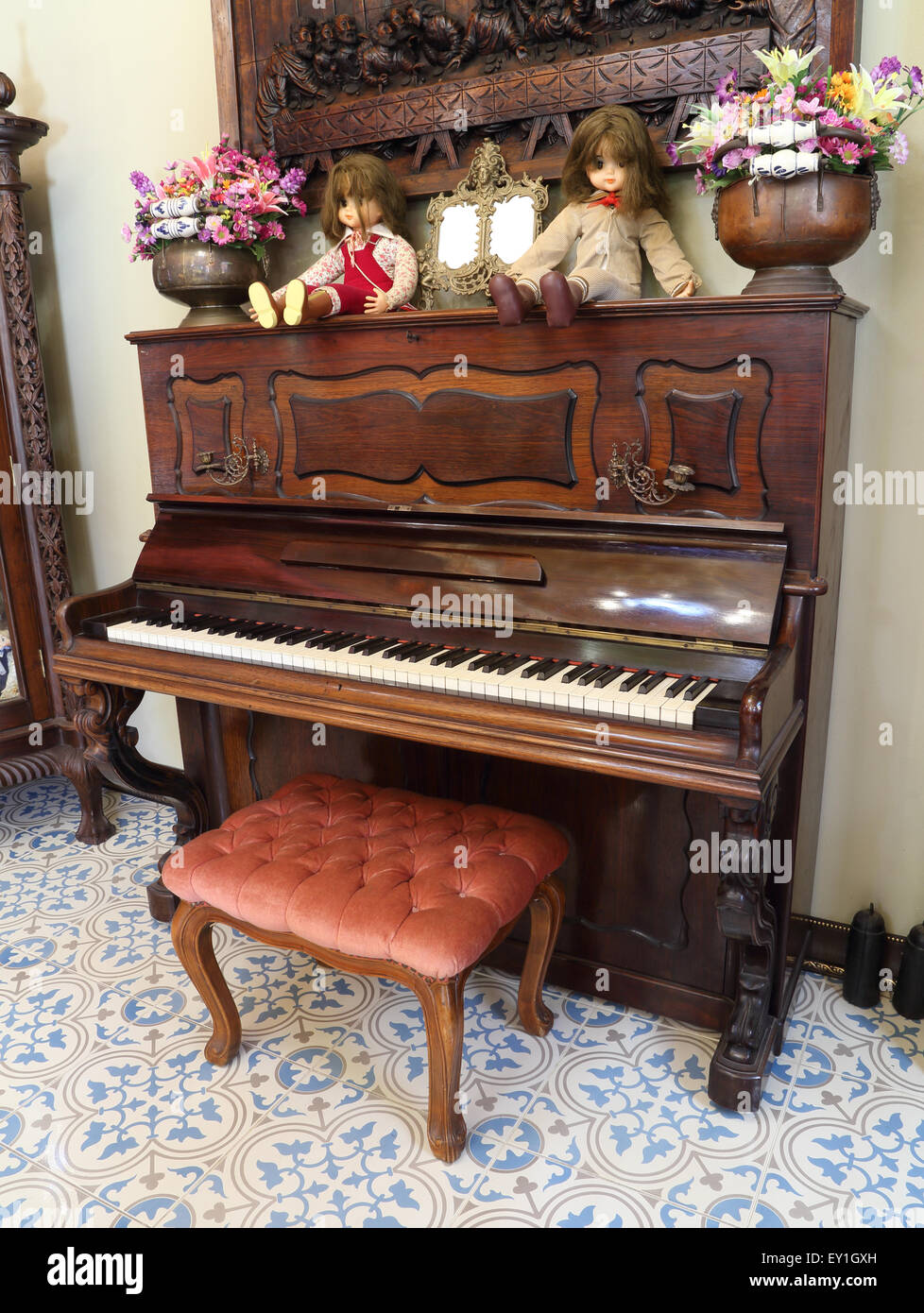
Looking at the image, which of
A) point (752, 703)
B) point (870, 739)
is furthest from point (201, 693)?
point (870, 739)

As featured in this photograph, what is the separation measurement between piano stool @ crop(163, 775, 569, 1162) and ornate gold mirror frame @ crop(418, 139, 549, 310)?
3.94 feet

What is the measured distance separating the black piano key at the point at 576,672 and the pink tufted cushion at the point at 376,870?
35 cm

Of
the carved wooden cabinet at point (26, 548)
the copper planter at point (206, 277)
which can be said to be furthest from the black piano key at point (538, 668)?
the carved wooden cabinet at point (26, 548)

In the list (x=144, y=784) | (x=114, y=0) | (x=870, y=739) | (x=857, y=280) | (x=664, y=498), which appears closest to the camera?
(x=664, y=498)

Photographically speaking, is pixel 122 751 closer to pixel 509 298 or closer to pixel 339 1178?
pixel 339 1178

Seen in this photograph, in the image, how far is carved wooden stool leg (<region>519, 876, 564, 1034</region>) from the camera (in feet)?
6.63

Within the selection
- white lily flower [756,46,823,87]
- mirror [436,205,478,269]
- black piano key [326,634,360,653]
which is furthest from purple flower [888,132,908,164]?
black piano key [326,634,360,653]

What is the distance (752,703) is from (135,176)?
6.32ft

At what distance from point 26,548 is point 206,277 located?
1202mm

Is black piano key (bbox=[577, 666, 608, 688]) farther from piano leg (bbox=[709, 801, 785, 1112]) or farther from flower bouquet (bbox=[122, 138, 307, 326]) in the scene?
flower bouquet (bbox=[122, 138, 307, 326])

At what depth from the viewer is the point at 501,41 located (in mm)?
2133

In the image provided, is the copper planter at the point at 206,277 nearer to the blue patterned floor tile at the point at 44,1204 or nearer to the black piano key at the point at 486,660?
the black piano key at the point at 486,660

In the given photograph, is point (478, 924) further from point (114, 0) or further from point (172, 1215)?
point (114, 0)

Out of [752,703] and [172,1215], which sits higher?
[752,703]
